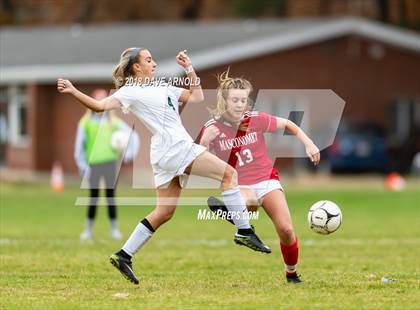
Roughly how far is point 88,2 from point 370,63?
A: 18695mm

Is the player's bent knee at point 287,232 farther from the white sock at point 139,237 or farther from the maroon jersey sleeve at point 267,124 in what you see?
the white sock at point 139,237

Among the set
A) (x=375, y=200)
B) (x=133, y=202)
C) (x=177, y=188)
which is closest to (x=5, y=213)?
(x=133, y=202)

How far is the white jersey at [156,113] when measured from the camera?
9.80 metres

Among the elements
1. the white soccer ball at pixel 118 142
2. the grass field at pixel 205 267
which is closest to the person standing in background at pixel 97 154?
the white soccer ball at pixel 118 142

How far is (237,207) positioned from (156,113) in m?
1.13

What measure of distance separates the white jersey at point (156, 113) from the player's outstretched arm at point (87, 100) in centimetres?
7

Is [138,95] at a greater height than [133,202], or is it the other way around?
[138,95]

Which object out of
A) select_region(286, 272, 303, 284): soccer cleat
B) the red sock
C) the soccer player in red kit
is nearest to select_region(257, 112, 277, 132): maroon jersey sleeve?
the soccer player in red kit

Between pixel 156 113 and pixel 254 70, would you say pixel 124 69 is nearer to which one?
pixel 156 113

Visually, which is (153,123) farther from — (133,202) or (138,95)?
(133,202)

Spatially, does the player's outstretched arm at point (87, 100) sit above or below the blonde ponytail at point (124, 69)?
below

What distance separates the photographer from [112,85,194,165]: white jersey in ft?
32.1

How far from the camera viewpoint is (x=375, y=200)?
26.3 m

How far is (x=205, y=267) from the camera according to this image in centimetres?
1207
